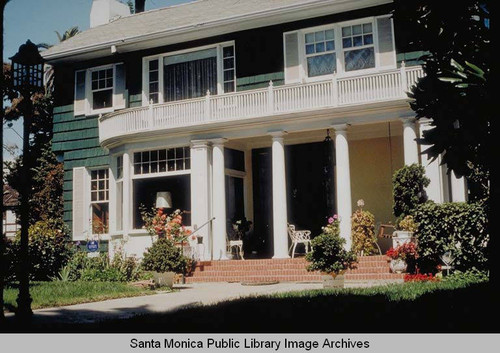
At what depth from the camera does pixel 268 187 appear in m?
18.7

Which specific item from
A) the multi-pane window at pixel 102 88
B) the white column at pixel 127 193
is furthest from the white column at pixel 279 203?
the multi-pane window at pixel 102 88

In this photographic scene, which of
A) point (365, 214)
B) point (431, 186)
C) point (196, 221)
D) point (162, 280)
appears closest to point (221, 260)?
point (196, 221)

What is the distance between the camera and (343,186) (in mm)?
14656

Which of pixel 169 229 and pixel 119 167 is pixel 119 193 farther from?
pixel 169 229

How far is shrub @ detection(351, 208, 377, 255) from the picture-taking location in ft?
46.6

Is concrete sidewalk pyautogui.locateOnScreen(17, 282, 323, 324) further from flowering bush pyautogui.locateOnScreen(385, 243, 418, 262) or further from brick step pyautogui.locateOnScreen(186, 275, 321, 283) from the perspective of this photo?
flowering bush pyautogui.locateOnScreen(385, 243, 418, 262)

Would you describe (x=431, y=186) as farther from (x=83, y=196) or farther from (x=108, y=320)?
(x=83, y=196)

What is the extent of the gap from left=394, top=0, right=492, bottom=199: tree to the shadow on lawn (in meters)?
1.68

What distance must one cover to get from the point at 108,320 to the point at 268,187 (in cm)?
1152

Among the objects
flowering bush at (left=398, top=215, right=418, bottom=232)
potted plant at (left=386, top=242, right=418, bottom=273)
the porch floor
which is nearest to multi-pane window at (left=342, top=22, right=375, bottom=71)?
flowering bush at (left=398, top=215, right=418, bottom=232)

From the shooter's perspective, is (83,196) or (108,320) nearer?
(108,320)

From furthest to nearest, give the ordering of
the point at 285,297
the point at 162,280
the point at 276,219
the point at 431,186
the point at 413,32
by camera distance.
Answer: the point at 276,219, the point at 431,186, the point at 162,280, the point at 285,297, the point at 413,32

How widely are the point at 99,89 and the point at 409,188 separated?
11.8 meters

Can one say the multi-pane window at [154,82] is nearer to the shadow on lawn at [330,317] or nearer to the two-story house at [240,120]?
the two-story house at [240,120]
